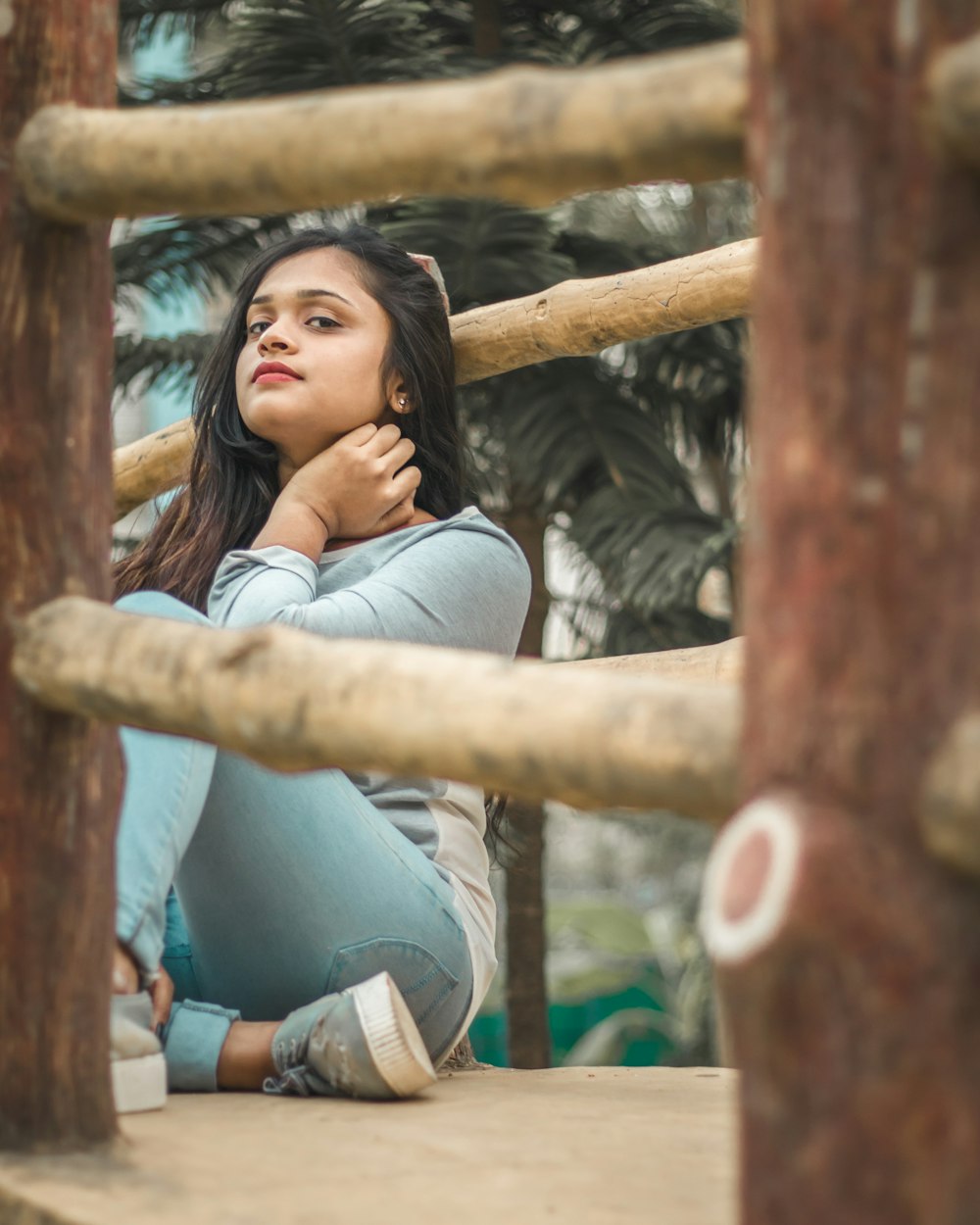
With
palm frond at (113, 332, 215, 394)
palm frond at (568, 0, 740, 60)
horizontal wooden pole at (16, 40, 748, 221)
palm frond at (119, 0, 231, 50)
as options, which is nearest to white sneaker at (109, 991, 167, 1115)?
horizontal wooden pole at (16, 40, 748, 221)

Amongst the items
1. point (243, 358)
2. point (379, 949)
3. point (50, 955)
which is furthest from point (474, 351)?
point (50, 955)

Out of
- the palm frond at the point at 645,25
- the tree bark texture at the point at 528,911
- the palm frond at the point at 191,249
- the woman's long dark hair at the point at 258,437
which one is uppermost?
the palm frond at the point at 645,25

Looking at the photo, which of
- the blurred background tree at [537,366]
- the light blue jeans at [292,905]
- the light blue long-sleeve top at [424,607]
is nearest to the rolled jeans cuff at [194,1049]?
the light blue jeans at [292,905]

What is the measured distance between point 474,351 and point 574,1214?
1.33 meters

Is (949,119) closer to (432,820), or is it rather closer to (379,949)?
(379,949)

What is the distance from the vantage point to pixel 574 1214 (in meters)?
1.01

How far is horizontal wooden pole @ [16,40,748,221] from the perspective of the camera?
2.66 feet

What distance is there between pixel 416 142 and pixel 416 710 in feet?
1.01

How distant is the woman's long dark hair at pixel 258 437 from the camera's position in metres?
2.07

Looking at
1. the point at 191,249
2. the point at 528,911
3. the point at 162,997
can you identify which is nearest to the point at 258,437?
the point at 162,997

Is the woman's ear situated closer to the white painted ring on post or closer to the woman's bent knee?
the woman's bent knee

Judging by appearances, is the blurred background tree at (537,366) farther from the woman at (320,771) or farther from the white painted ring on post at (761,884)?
the white painted ring on post at (761,884)

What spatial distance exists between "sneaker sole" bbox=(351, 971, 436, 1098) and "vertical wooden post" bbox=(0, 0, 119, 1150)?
30 cm

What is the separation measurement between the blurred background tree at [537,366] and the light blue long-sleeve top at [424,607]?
115 cm
